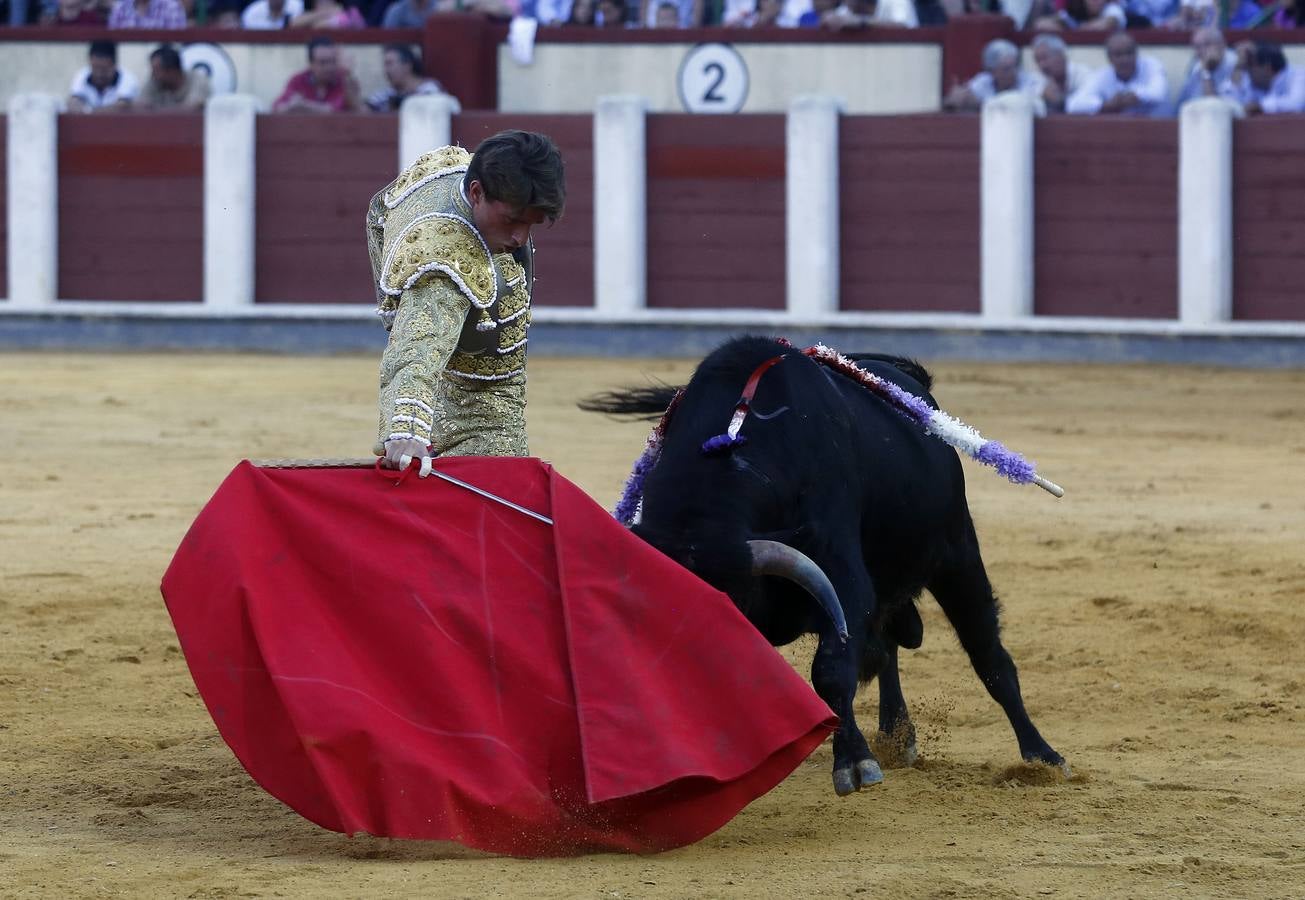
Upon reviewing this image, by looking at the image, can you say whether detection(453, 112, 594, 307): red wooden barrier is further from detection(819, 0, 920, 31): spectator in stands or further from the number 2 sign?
detection(819, 0, 920, 31): spectator in stands

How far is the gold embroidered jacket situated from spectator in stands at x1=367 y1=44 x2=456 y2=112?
750cm

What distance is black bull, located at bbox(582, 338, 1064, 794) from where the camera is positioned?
2.93 meters

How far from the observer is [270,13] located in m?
11.2

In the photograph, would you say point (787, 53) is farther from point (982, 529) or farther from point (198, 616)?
point (198, 616)

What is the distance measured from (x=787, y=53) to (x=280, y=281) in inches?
116

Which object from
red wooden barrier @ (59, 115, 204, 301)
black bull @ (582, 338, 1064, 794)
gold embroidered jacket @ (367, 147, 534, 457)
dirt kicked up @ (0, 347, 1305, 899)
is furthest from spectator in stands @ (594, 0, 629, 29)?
gold embroidered jacket @ (367, 147, 534, 457)

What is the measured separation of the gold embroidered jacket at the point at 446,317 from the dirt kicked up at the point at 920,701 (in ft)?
2.12

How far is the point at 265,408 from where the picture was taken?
8195 mm

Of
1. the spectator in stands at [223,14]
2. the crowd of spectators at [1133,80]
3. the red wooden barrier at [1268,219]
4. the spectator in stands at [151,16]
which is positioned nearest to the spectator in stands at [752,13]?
the crowd of spectators at [1133,80]

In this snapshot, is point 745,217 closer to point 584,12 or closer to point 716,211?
point 716,211

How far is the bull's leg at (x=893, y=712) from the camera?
3559 millimetres

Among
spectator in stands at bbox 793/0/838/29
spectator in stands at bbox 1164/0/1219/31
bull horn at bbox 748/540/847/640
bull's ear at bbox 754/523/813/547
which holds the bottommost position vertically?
bull horn at bbox 748/540/847/640

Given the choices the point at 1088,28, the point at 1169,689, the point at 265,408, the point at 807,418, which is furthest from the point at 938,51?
the point at 807,418

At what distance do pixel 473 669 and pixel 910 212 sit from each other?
7.72 meters
